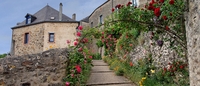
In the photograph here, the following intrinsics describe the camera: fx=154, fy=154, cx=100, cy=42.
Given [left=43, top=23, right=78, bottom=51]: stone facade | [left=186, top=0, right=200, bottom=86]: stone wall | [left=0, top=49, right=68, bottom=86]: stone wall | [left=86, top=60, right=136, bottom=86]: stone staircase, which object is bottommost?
[left=86, top=60, right=136, bottom=86]: stone staircase

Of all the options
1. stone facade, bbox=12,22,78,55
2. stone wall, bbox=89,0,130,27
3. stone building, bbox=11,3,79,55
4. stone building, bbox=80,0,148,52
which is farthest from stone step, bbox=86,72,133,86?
stone facade, bbox=12,22,78,55

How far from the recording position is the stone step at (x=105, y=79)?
13.7 feet

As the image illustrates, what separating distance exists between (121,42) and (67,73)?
3056 millimetres

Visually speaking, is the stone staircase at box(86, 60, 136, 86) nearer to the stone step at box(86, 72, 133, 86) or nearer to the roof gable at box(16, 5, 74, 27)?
the stone step at box(86, 72, 133, 86)

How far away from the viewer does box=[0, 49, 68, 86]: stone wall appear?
290 centimetres

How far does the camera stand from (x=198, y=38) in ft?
4.44

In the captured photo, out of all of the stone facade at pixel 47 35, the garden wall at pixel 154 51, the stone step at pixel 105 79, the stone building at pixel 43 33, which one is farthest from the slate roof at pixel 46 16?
the stone step at pixel 105 79

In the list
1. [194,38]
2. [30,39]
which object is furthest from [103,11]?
[194,38]

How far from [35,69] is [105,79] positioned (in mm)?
2037

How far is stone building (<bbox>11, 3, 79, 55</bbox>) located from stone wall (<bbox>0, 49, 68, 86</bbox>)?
1370 centimetres

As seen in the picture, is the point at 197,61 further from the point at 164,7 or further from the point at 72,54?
the point at 72,54

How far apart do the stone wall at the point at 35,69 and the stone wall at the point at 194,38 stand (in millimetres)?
2622

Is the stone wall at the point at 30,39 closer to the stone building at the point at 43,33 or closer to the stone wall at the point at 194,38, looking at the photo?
the stone building at the point at 43,33

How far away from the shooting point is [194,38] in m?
1.41
